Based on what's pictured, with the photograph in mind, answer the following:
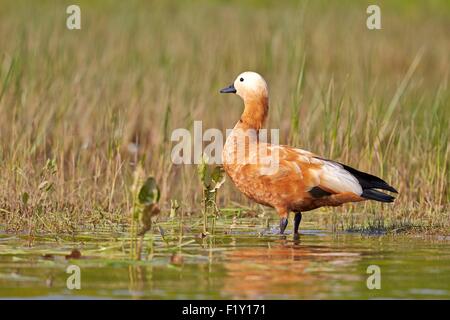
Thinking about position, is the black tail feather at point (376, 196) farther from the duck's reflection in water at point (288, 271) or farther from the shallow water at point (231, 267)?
the duck's reflection in water at point (288, 271)

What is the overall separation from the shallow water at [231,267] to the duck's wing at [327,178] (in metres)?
0.35

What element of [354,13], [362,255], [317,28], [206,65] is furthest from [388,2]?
[362,255]

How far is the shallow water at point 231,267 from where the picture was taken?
5.87 metres

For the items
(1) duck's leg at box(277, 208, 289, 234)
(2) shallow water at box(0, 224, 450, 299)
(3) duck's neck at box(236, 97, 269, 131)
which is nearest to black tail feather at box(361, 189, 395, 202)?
(2) shallow water at box(0, 224, 450, 299)

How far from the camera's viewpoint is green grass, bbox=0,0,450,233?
9047mm

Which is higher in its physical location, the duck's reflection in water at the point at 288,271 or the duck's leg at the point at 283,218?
the duck's leg at the point at 283,218

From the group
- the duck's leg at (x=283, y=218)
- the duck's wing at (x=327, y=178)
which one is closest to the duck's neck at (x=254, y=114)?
the duck's wing at (x=327, y=178)

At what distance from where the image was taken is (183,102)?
11672 millimetres

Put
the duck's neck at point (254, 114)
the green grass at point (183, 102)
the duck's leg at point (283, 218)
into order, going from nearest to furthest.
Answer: the duck's leg at point (283, 218)
the duck's neck at point (254, 114)
the green grass at point (183, 102)

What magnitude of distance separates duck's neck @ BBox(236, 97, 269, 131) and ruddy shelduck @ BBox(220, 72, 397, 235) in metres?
0.32

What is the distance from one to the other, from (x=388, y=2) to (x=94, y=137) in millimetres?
11562

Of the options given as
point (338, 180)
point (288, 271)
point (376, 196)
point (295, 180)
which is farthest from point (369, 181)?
point (288, 271)
